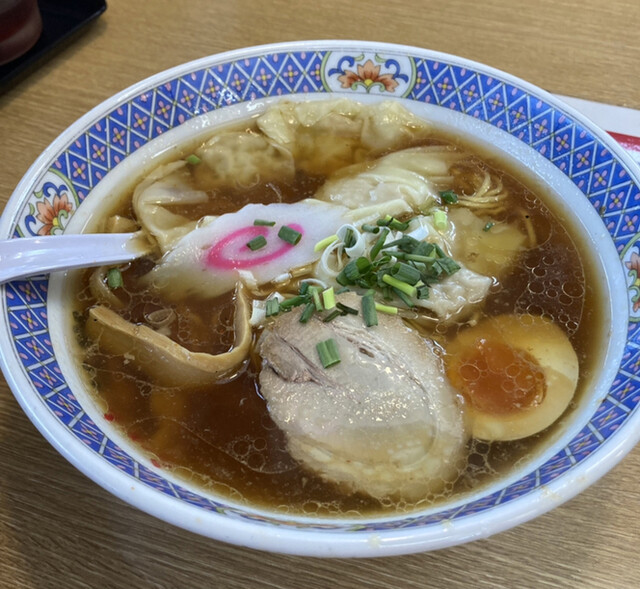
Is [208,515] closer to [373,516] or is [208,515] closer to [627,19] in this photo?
[373,516]

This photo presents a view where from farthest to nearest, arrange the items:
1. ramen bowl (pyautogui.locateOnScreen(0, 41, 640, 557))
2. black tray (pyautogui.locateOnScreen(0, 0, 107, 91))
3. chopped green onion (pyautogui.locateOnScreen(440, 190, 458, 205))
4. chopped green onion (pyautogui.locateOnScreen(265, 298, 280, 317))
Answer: black tray (pyautogui.locateOnScreen(0, 0, 107, 91))
chopped green onion (pyautogui.locateOnScreen(440, 190, 458, 205))
chopped green onion (pyautogui.locateOnScreen(265, 298, 280, 317))
ramen bowl (pyautogui.locateOnScreen(0, 41, 640, 557))

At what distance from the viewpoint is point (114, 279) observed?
1.48 m

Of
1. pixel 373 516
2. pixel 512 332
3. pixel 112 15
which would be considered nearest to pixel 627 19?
pixel 512 332

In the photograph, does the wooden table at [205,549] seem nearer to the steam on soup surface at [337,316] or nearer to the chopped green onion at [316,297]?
the steam on soup surface at [337,316]

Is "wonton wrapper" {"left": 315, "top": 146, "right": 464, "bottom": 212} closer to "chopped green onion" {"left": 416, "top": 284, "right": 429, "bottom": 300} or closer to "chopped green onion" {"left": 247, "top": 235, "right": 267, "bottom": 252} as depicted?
"chopped green onion" {"left": 247, "top": 235, "right": 267, "bottom": 252}

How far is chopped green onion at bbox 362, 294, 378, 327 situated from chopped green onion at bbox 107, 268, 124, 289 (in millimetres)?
672

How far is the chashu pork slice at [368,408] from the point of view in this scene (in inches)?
44.5

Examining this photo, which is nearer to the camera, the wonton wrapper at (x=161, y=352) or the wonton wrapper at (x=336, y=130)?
the wonton wrapper at (x=161, y=352)

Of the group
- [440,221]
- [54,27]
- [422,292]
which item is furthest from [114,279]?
[54,27]

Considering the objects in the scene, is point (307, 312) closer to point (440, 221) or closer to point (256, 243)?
point (256, 243)

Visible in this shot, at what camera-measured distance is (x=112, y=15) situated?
2.38 m

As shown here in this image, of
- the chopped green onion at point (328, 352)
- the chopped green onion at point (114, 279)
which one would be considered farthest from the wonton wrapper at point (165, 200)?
the chopped green onion at point (328, 352)

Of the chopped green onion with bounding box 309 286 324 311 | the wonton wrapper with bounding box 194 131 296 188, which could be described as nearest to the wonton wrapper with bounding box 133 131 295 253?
the wonton wrapper with bounding box 194 131 296 188

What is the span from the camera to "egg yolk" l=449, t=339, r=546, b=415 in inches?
49.4
